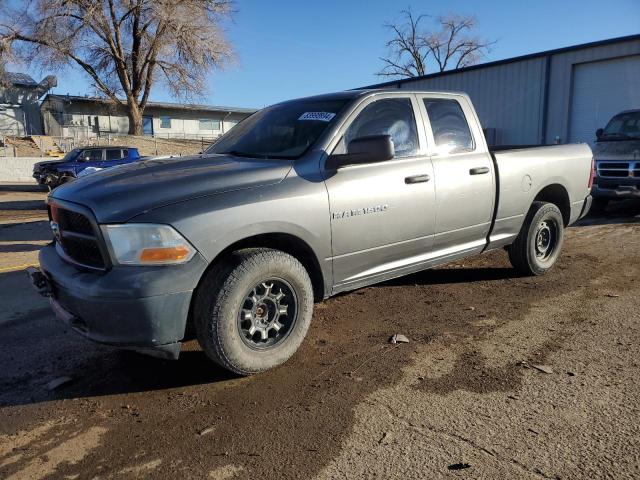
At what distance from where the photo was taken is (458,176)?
4523 mm

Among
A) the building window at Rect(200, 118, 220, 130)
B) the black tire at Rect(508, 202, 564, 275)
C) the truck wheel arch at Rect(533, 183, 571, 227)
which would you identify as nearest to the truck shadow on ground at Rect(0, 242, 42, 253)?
the black tire at Rect(508, 202, 564, 275)

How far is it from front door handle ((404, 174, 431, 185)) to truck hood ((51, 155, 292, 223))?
40.6 inches

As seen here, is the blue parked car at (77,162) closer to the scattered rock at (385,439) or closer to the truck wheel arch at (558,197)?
the truck wheel arch at (558,197)

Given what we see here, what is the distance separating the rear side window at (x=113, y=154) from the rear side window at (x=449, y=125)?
18.7 meters

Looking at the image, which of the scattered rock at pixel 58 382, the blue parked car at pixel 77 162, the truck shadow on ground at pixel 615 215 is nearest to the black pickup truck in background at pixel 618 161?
the truck shadow on ground at pixel 615 215

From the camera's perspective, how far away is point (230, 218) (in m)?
3.15

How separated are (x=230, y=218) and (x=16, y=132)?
51984 millimetres

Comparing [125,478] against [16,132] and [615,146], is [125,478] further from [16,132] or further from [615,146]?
[16,132]

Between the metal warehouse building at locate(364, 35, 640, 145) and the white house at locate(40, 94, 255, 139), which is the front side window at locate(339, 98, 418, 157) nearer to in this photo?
the metal warehouse building at locate(364, 35, 640, 145)

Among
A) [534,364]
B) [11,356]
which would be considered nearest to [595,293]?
[534,364]

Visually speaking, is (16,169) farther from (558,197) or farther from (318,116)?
(558,197)

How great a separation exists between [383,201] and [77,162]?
785 inches

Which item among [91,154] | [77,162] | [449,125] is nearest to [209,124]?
[91,154]

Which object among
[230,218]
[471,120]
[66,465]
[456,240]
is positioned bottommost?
[66,465]
